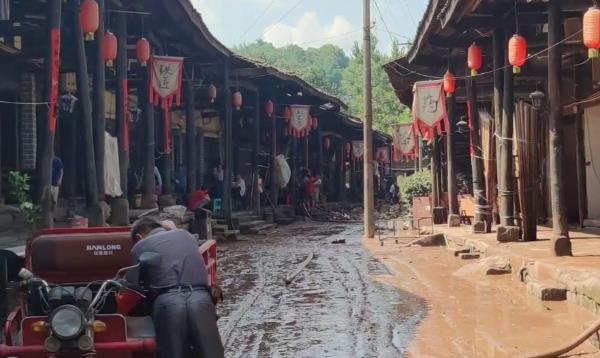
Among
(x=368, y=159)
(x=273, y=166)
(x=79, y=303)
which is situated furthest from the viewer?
(x=273, y=166)

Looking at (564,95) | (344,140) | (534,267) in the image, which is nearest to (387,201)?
(344,140)

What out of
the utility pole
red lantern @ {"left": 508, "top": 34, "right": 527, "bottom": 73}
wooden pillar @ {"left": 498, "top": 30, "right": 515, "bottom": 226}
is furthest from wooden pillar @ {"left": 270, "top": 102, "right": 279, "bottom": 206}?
red lantern @ {"left": 508, "top": 34, "right": 527, "bottom": 73}

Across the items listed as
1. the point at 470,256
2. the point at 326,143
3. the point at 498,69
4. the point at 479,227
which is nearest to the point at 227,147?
the point at 479,227

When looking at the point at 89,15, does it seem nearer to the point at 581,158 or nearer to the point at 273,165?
the point at 581,158

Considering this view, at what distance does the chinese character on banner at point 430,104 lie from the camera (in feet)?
56.4

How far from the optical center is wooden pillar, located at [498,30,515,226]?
40.9 ft

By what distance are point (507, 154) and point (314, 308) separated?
5.08 m

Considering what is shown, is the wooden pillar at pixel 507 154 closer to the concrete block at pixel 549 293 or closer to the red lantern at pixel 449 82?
the red lantern at pixel 449 82

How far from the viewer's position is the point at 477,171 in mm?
15609

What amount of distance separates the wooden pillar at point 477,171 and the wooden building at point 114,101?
252 inches

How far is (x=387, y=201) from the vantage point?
46875 mm

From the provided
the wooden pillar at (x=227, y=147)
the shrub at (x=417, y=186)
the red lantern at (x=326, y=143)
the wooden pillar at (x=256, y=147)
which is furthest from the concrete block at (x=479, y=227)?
the red lantern at (x=326, y=143)

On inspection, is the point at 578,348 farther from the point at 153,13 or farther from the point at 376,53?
the point at 376,53

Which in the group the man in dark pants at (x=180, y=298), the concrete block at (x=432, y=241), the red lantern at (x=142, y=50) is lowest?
the concrete block at (x=432, y=241)
